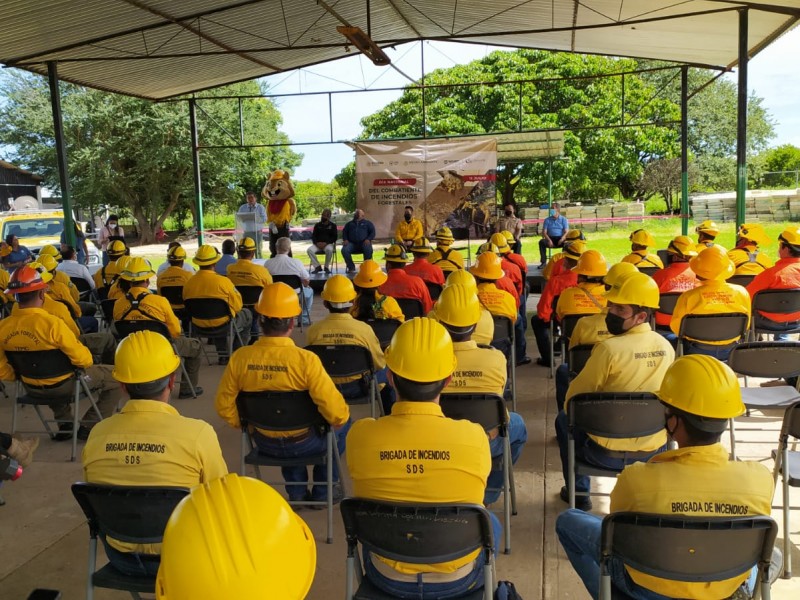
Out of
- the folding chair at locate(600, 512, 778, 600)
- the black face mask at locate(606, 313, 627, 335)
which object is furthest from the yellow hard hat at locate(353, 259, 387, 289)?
the folding chair at locate(600, 512, 778, 600)

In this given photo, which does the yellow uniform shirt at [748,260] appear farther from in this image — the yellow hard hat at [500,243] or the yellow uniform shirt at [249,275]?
the yellow uniform shirt at [249,275]

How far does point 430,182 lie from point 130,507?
43.9ft

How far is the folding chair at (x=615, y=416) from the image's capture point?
134 inches

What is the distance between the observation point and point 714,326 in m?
5.28

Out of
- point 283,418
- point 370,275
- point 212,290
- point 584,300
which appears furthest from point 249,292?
point 283,418

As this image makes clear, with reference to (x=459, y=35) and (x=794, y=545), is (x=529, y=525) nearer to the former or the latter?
(x=794, y=545)

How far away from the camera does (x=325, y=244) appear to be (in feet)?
45.5

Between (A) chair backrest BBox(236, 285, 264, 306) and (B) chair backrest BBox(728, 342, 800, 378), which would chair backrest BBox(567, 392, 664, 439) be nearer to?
(B) chair backrest BBox(728, 342, 800, 378)

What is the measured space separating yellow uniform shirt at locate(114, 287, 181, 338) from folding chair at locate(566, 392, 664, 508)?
4.02 m

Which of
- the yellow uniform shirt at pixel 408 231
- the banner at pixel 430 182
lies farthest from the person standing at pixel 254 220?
the yellow uniform shirt at pixel 408 231

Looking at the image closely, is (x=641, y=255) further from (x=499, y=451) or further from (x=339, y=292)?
(x=499, y=451)

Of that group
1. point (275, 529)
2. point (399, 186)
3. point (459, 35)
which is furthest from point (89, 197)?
point (275, 529)

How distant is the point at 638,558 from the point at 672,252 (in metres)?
5.61

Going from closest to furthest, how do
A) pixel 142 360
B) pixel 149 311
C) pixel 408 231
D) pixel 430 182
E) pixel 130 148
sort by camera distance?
pixel 142 360 → pixel 149 311 → pixel 408 231 → pixel 430 182 → pixel 130 148
